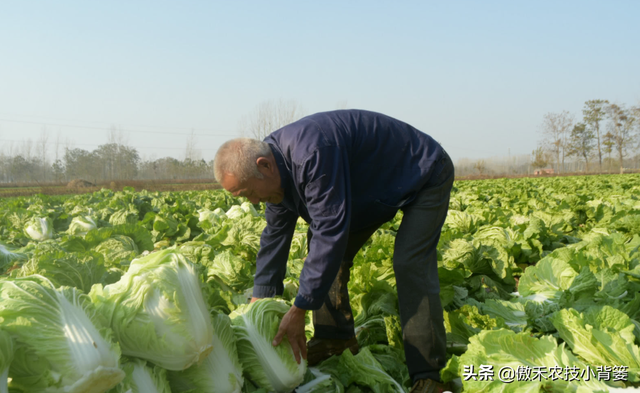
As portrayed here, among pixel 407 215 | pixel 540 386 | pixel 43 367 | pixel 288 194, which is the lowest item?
pixel 540 386

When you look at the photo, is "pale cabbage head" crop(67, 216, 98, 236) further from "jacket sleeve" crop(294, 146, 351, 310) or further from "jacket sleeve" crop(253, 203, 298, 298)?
"jacket sleeve" crop(294, 146, 351, 310)

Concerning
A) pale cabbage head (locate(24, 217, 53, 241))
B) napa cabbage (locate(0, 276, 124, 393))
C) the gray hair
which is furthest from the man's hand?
pale cabbage head (locate(24, 217, 53, 241))

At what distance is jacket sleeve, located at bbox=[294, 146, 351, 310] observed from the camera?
2441 mm

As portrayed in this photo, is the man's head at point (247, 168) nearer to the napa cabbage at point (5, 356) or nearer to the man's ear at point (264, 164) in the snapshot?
the man's ear at point (264, 164)

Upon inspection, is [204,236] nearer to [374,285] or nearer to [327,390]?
[374,285]

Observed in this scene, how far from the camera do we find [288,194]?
112 inches

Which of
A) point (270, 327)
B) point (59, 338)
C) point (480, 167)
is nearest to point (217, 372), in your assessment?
point (270, 327)

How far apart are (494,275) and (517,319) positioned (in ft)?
3.84

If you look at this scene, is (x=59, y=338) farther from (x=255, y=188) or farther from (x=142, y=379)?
(x=255, y=188)

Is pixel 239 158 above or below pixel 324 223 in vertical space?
above

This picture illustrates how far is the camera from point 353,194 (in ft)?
9.31

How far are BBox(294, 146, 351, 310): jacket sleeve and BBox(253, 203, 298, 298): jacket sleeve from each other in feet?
2.50

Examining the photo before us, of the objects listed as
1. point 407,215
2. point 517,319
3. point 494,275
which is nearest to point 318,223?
point 407,215

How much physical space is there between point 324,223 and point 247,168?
529mm
